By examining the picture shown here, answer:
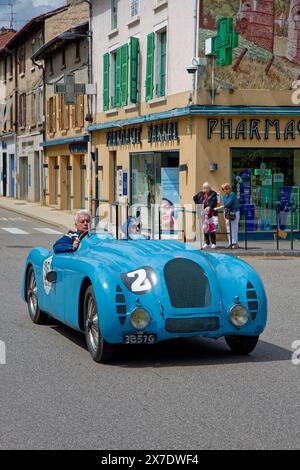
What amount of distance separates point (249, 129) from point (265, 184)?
1689 mm

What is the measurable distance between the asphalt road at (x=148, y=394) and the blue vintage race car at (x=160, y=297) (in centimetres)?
30

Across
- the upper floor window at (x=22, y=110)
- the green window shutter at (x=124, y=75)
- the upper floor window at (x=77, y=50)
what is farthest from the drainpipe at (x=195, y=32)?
the upper floor window at (x=22, y=110)

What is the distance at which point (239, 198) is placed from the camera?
79.7ft

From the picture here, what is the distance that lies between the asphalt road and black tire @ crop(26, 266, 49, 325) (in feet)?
0.45

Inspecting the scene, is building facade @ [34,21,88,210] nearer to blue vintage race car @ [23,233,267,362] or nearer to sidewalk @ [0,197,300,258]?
sidewalk @ [0,197,300,258]

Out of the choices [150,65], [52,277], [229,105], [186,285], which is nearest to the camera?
[186,285]

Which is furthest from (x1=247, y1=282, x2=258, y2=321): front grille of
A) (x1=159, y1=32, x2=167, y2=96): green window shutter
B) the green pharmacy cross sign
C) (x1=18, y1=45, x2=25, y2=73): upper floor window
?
(x1=18, y1=45, x2=25, y2=73): upper floor window

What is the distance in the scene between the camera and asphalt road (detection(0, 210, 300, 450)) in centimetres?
544

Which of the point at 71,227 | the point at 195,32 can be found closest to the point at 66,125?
the point at 71,227

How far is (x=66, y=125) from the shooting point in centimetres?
3916

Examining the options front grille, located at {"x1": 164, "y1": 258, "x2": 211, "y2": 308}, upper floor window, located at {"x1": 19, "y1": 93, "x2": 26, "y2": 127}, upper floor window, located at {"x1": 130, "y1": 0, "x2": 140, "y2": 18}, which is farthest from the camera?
upper floor window, located at {"x1": 19, "y1": 93, "x2": 26, "y2": 127}

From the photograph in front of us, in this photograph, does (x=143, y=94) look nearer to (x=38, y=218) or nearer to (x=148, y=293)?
(x=38, y=218)

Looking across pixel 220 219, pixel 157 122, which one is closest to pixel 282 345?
pixel 220 219
